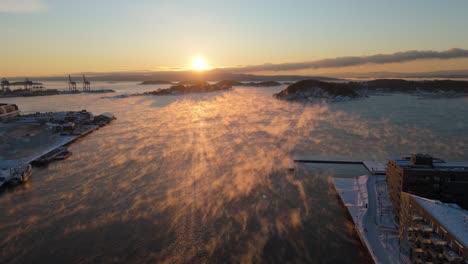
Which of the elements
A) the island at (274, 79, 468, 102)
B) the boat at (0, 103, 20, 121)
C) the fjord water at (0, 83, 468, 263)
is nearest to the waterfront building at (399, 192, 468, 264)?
the fjord water at (0, 83, 468, 263)

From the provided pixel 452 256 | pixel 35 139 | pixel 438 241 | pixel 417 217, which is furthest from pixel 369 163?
pixel 35 139

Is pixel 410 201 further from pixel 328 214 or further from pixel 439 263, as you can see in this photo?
pixel 328 214

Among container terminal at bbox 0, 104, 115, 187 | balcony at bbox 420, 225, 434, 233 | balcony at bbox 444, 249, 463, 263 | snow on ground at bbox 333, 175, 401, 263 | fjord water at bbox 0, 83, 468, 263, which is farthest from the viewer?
container terminal at bbox 0, 104, 115, 187

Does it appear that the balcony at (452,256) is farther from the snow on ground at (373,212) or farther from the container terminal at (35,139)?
the container terminal at (35,139)

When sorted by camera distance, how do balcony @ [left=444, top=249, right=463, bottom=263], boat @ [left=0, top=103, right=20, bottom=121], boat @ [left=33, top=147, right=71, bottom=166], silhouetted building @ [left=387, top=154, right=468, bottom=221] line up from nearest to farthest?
balcony @ [left=444, top=249, right=463, bottom=263] → silhouetted building @ [left=387, top=154, right=468, bottom=221] → boat @ [left=33, top=147, right=71, bottom=166] → boat @ [left=0, top=103, right=20, bottom=121]

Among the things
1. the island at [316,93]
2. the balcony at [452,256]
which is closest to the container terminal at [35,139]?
the balcony at [452,256]

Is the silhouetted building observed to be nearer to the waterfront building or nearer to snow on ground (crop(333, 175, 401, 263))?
snow on ground (crop(333, 175, 401, 263))

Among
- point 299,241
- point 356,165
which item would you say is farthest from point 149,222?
point 356,165

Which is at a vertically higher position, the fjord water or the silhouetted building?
the silhouetted building
